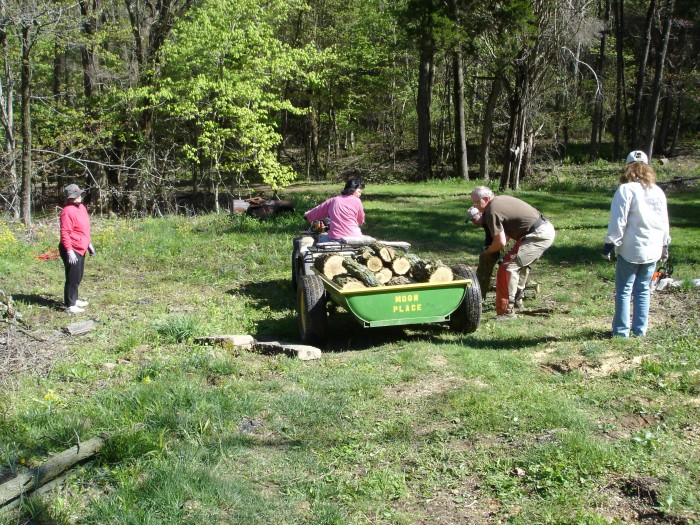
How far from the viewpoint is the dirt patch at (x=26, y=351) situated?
253 inches

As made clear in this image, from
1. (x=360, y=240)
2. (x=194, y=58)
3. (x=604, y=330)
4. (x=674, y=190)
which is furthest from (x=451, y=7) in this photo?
(x=604, y=330)

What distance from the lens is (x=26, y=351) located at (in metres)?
6.89

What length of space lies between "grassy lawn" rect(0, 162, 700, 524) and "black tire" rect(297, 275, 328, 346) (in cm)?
27

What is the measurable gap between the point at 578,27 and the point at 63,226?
14.4 metres

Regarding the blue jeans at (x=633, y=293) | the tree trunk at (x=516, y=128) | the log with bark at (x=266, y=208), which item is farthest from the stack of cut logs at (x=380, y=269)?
the tree trunk at (x=516, y=128)

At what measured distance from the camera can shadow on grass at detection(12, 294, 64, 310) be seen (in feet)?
30.1

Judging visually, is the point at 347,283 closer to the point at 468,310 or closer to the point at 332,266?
the point at 332,266

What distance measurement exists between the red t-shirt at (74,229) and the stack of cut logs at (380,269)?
3405mm

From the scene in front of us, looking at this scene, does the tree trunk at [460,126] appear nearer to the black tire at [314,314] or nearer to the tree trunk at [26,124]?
the tree trunk at [26,124]

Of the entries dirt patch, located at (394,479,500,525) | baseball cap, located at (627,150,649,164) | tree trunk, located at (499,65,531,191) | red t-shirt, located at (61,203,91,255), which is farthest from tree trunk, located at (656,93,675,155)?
dirt patch, located at (394,479,500,525)

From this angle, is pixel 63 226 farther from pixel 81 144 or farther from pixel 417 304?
pixel 81 144

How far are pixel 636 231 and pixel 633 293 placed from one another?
627 millimetres

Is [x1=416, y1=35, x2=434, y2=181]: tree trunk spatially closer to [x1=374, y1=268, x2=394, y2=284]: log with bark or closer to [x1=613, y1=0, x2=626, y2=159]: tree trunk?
[x1=613, y1=0, x2=626, y2=159]: tree trunk

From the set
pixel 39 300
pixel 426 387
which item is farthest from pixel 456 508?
pixel 39 300
